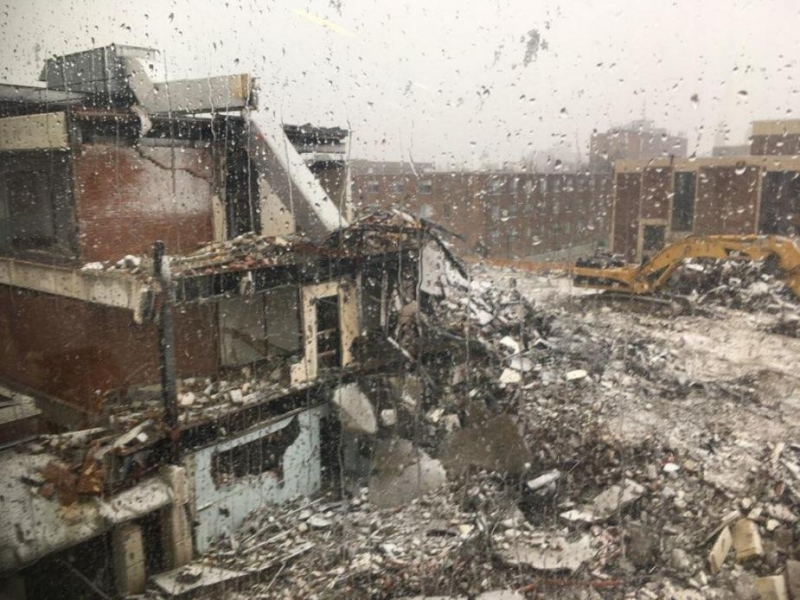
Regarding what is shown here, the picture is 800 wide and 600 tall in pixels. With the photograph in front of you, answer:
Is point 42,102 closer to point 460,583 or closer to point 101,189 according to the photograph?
point 101,189

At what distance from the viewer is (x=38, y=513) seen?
2.78 m

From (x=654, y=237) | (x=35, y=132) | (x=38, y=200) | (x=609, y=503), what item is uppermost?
(x=35, y=132)

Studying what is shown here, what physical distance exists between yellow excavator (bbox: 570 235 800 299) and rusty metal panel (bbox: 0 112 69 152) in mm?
4655

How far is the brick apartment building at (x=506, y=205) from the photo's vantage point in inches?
163

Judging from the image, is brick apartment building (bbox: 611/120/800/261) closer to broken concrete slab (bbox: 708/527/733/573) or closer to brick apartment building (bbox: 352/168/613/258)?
brick apartment building (bbox: 352/168/613/258)

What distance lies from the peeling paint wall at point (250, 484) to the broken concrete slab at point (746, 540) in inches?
117

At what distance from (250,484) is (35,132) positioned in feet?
9.77

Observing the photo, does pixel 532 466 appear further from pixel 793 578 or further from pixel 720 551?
pixel 793 578

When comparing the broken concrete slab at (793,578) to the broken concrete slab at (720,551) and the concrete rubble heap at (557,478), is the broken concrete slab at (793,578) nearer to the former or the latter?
the concrete rubble heap at (557,478)

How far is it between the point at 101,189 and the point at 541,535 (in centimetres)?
373

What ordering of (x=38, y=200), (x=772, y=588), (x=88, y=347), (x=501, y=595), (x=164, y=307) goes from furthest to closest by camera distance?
1. (x=88, y=347)
2. (x=38, y=200)
3. (x=164, y=307)
4. (x=501, y=595)
5. (x=772, y=588)

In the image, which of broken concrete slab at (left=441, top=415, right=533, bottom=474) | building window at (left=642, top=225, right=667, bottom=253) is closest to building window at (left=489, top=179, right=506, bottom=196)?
building window at (left=642, top=225, right=667, bottom=253)

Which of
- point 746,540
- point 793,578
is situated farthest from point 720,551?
point 793,578

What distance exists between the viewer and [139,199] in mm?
4012
